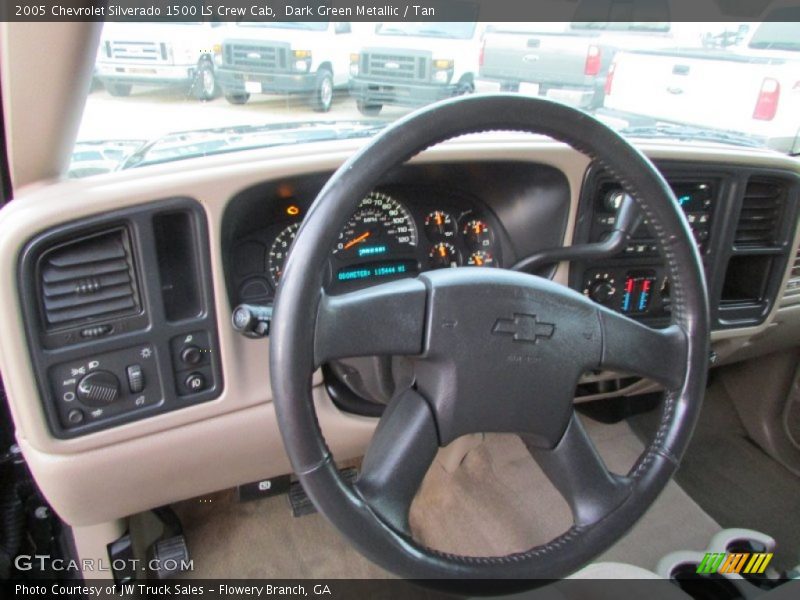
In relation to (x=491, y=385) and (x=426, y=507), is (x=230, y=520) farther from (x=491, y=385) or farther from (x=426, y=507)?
(x=491, y=385)

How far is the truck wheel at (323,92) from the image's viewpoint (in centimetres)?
151

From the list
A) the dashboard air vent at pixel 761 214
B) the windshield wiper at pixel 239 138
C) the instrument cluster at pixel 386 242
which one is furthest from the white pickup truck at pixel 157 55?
the dashboard air vent at pixel 761 214

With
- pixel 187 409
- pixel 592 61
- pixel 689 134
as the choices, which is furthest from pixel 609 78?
pixel 187 409

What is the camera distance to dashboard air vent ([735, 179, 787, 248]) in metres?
1.85

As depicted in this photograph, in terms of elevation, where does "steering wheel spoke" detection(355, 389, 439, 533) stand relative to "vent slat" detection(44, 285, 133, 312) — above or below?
below

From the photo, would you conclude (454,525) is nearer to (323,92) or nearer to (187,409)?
(187,409)

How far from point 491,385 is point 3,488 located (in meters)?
1.30

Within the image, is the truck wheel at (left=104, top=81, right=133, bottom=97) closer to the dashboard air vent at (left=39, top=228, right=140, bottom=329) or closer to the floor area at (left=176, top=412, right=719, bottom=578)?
the dashboard air vent at (left=39, top=228, right=140, bottom=329)

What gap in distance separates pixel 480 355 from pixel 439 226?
2.12 ft

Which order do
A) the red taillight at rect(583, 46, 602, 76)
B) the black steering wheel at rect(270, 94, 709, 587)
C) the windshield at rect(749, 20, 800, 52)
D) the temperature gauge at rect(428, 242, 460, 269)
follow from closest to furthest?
the black steering wheel at rect(270, 94, 709, 587) < the temperature gauge at rect(428, 242, 460, 269) < the red taillight at rect(583, 46, 602, 76) < the windshield at rect(749, 20, 800, 52)

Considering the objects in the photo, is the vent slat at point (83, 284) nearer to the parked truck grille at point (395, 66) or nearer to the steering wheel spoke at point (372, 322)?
the steering wheel spoke at point (372, 322)

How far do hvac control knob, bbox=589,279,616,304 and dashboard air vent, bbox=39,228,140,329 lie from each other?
109 centimetres

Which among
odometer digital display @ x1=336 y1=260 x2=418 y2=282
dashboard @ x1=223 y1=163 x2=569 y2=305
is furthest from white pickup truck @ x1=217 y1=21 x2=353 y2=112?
odometer digital display @ x1=336 y1=260 x2=418 y2=282

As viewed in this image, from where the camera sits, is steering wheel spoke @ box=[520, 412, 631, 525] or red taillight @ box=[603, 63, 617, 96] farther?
red taillight @ box=[603, 63, 617, 96]
